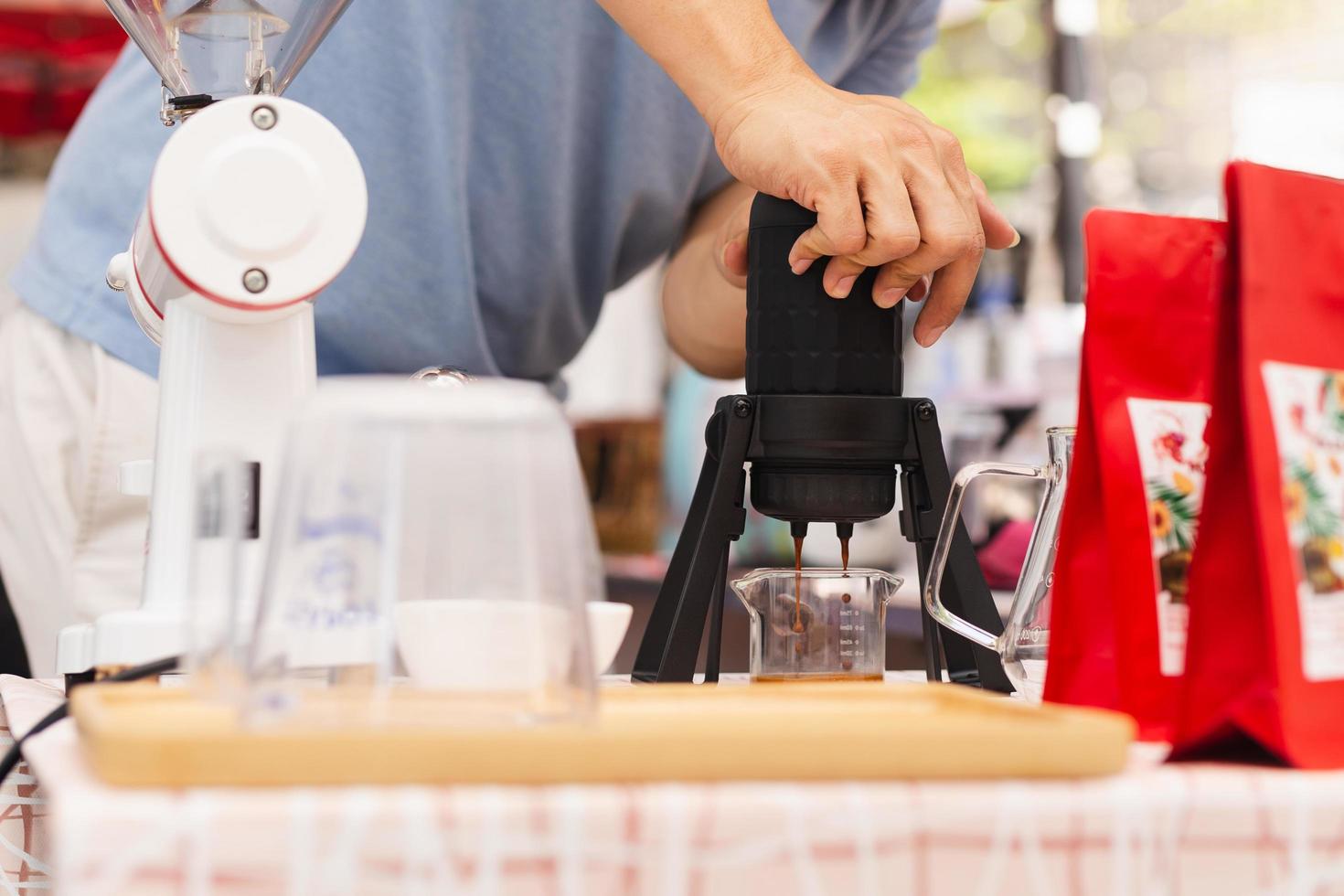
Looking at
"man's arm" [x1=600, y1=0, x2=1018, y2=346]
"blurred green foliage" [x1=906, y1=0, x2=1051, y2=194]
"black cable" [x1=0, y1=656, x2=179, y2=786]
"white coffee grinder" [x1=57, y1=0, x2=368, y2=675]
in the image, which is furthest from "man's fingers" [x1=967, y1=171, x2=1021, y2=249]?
"blurred green foliage" [x1=906, y1=0, x2=1051, y2=194]

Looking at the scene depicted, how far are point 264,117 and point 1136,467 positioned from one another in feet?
1.23

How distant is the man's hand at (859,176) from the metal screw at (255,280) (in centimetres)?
27

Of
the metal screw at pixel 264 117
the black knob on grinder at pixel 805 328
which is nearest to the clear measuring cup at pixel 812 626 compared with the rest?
the black knob on grinder at pixel 805 328

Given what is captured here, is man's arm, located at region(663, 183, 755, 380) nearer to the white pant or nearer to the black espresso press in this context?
the black espresso press

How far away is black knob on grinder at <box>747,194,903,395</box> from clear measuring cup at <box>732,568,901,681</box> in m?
0.10

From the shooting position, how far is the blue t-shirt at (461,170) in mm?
1048

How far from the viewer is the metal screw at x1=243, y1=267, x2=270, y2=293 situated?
543 mm

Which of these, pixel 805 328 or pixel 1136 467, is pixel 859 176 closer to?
pixel 805 328

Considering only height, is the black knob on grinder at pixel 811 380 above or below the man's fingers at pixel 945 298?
below

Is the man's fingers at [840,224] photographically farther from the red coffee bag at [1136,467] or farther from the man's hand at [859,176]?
the red coffee bag at [1136,467]

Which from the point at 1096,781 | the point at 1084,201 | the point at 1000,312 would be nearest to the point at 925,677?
the point at 1096,781

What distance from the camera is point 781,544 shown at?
216 centimetres

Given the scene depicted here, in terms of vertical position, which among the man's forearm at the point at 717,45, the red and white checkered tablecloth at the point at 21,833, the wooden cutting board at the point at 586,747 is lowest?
the red and white checkered tablecloth at the point at 21,833

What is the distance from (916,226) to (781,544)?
1.51 metres
